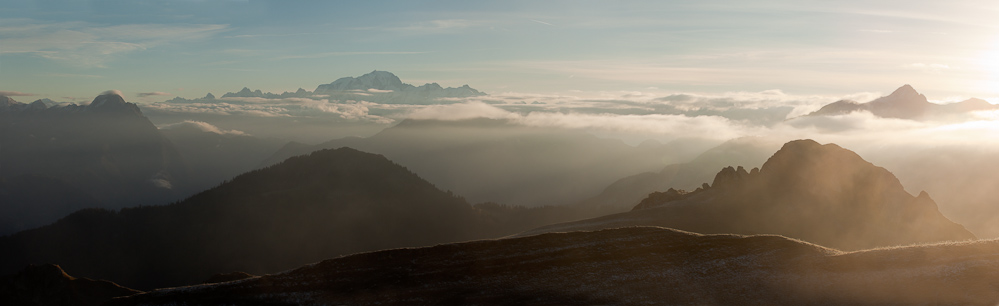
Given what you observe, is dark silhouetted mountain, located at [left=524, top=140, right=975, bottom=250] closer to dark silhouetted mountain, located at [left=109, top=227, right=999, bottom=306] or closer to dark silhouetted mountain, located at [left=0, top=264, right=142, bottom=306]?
dark silhouetted mountain, located at [left=109, top=227, right=999, bottom=306]

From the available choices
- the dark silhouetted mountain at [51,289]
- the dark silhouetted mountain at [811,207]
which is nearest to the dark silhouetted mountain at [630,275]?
the dark silhouetted mountain at [811,207]

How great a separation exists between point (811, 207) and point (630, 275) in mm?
116958

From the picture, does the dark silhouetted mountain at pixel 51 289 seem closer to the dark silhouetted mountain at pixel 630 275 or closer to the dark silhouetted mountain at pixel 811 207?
the dark silhouetted mountain at pixel 630 275

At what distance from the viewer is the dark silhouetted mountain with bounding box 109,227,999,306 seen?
62.2 m

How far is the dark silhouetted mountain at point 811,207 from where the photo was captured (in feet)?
496

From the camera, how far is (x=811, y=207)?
16612 centimetres

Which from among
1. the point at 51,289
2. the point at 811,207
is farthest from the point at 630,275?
the point at 51,289

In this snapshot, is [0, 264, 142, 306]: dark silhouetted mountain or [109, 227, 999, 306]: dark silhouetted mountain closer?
[109, 227, 999, 306]: dark silhouetted mountain

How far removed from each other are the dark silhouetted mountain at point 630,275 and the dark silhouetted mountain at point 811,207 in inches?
2282

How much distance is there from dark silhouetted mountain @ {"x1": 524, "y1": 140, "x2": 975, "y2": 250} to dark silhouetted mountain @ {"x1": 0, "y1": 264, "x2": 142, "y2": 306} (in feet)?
392

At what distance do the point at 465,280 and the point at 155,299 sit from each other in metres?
41.5

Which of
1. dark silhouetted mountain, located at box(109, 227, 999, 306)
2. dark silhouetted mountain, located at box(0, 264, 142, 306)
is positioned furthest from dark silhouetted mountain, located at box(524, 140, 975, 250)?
dark silhouetted mountain, located at box(0, 264, 142, 306)

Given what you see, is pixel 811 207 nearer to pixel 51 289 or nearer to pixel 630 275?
pixel 630 275

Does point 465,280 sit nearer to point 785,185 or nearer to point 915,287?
point 915,287
